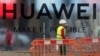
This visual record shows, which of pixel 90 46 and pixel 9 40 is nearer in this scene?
pixel 90 46

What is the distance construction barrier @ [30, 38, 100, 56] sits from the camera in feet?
46.2

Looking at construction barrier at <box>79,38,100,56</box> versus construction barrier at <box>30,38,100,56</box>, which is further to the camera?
construction barrier at <box>79,38,100,56</box>

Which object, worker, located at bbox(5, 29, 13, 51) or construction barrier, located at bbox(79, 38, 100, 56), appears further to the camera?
worker, located at bbox(5, 29, 13, 51)

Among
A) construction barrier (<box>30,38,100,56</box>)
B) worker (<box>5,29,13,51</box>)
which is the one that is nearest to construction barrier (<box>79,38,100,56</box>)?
construction barrier (<box>30,38,100,56</box>)

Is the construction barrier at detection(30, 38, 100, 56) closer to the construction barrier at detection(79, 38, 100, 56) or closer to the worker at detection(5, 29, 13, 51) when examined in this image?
the construction barrier at detection(79, 38, 100, 56)

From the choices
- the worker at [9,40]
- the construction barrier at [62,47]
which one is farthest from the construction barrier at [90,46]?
the worker at [9,40]

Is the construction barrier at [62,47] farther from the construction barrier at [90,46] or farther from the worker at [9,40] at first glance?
the worker at [9,40]

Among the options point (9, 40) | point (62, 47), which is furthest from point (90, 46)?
point (9, 40)

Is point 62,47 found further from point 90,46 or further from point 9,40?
point 9,40

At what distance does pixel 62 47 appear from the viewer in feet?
46.6

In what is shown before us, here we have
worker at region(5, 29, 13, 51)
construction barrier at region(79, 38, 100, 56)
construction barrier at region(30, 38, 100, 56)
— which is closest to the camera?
construction barrier at region(30, 38, 100, 56)

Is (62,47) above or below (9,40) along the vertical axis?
above

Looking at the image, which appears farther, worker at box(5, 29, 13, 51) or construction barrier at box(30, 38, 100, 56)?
worker at box(5, 29, 13, 51)

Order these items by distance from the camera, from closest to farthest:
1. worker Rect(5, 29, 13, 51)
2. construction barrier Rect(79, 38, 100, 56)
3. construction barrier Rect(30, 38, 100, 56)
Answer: construction barrier Rect(30, 38, 100, 56) < construction barrier Rect(79, 38, 100, 56) < worker Rect(5, 29, 13, 51)
